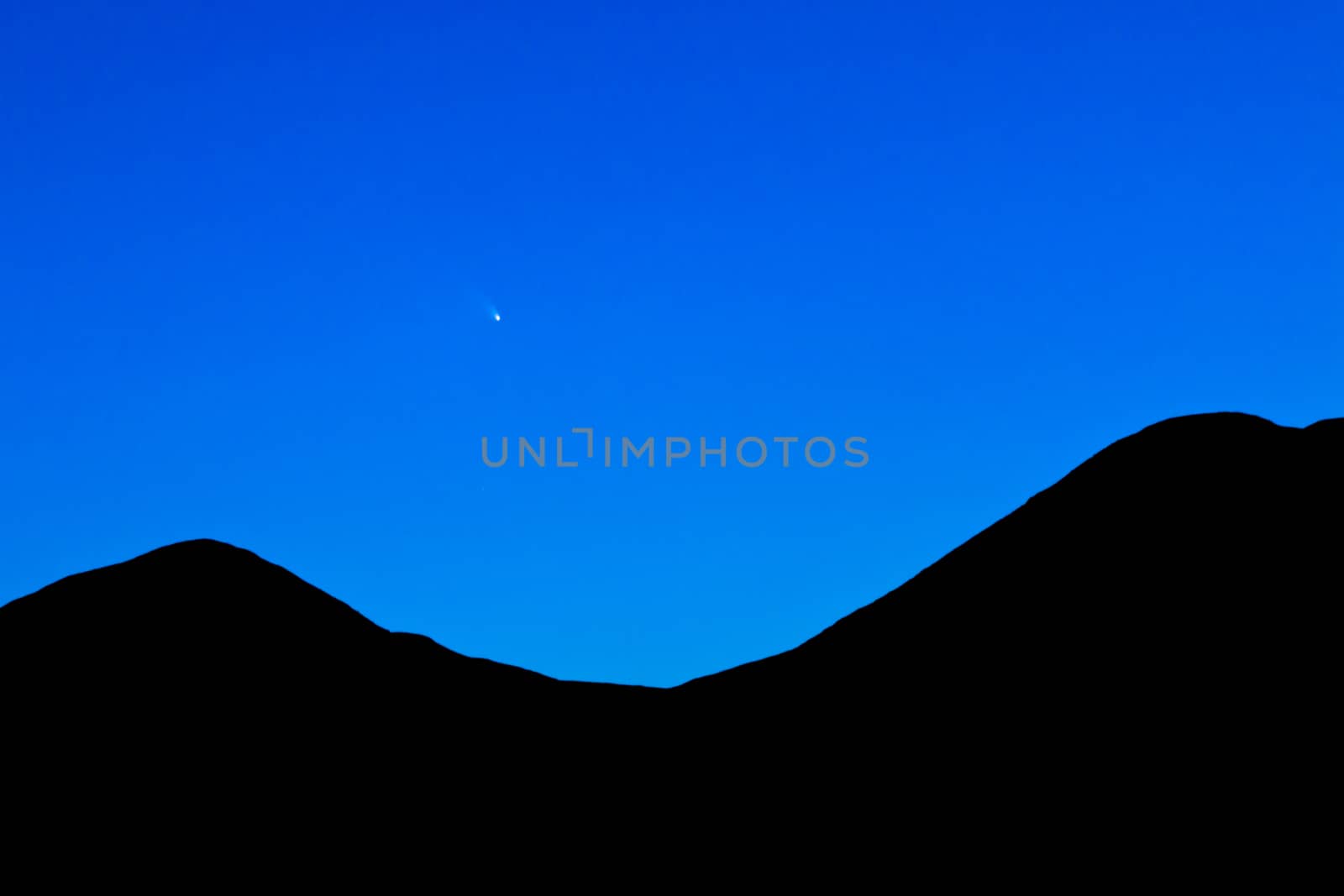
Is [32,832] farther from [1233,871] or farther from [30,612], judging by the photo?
[1233,871]

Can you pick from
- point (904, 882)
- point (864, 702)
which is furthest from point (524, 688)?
point (904, 882)

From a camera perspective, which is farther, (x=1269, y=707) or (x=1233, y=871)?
(x=1269, y=707)

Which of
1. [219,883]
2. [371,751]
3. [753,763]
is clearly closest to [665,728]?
[753,763]

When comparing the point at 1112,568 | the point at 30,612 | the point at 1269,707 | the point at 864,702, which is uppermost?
the point at 30,612

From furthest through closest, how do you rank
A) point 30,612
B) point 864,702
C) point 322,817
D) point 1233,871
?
point 30,612, point 864,702, point 322,817, point 1233,871

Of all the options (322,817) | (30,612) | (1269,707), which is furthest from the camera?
(30,612)

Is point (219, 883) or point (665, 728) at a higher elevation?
point (665, 728)

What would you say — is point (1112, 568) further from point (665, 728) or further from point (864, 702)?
point (665, 728)
